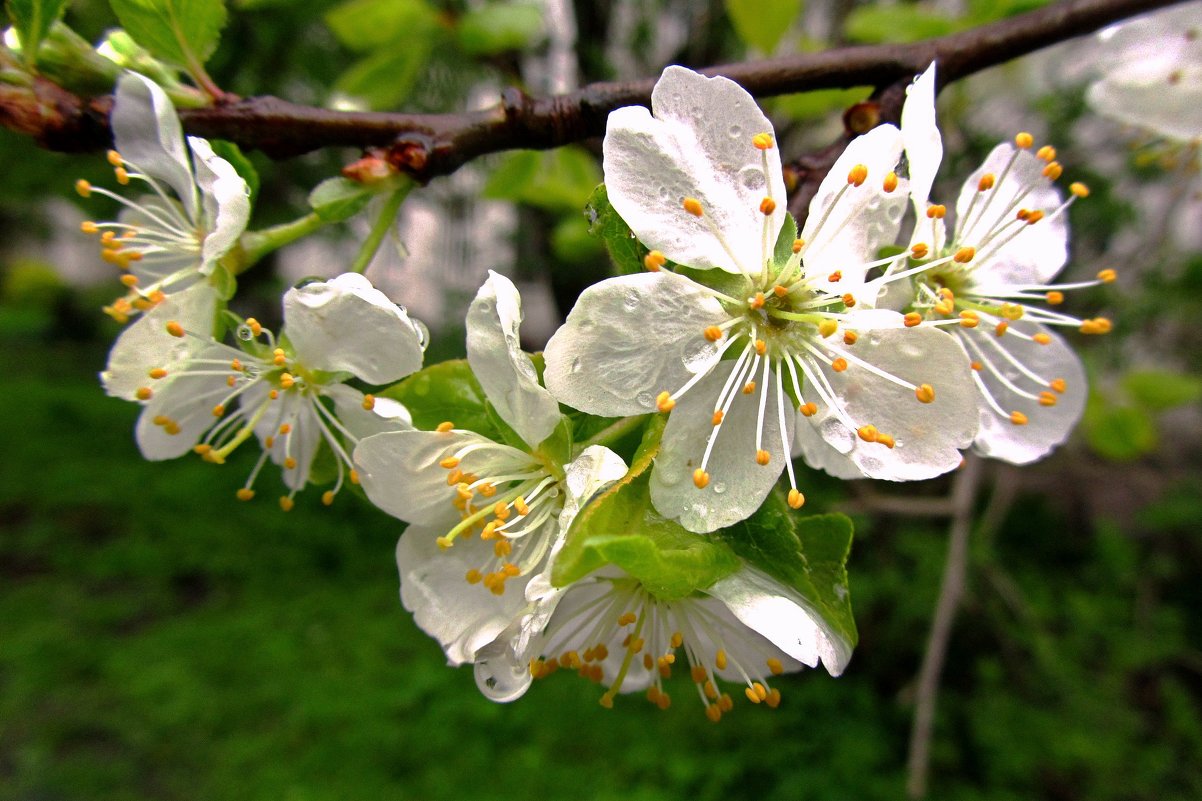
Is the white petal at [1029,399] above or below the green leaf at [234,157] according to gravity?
below

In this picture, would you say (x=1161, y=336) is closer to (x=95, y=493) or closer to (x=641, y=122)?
(x=641, y=122)

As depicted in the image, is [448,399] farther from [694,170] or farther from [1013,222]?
[1013,222]

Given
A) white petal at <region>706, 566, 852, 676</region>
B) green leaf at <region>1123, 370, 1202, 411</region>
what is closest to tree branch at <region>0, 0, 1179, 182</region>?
white petal at <region>706, 566, 852, 676</region>

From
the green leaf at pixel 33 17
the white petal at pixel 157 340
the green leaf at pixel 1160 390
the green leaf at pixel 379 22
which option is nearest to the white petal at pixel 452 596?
the white petal at pixel 157 340

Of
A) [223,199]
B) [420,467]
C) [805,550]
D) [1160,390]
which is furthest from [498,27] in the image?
[1160,390]

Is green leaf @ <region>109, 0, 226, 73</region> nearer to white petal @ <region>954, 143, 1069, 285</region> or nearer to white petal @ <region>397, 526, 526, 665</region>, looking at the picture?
Result: white petal @ <region>397, 526, 526, 665</region>

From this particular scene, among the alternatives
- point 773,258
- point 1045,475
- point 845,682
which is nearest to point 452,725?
point 845,682

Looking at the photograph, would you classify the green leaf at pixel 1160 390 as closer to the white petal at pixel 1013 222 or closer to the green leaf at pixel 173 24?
the white petal at pixel 1013 222
